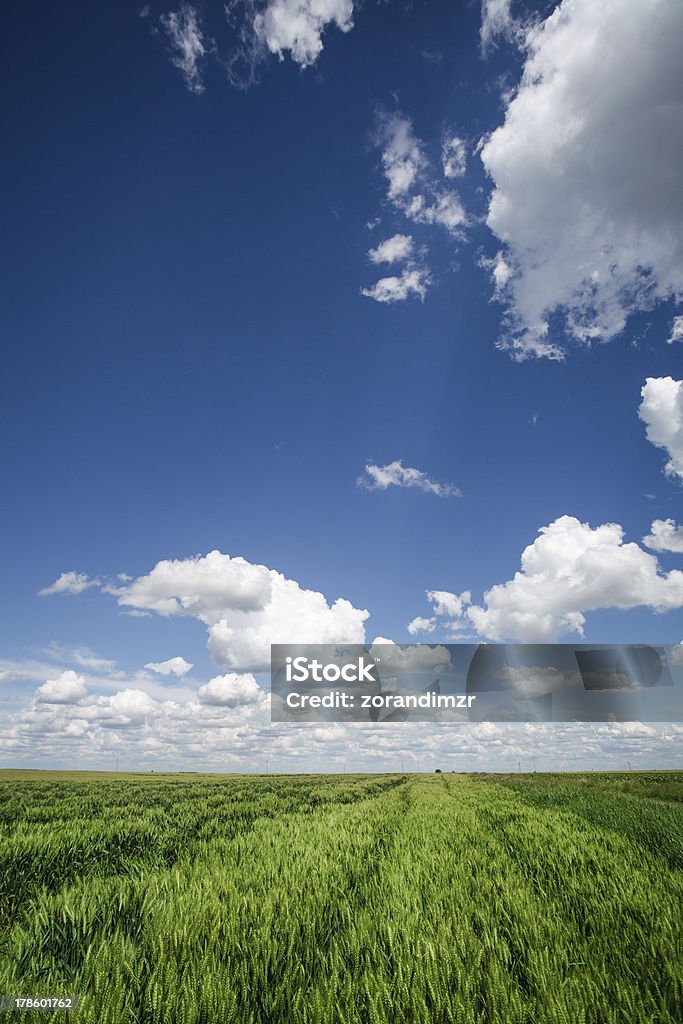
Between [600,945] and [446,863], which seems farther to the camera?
[446,863]

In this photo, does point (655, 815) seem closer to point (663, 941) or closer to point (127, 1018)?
point (663, 941)

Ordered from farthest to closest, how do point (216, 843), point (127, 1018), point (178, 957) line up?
point (216, 843) → point (178, 957) → point (127, 1018)

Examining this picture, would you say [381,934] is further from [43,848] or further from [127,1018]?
[43,848]

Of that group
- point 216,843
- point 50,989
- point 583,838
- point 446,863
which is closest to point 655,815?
point 583,838

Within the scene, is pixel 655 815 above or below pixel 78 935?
below

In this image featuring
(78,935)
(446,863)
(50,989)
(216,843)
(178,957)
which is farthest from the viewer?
(216,843)

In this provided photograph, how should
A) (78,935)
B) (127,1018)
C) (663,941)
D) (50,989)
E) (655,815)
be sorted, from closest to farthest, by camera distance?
(127,1018) < (50,989) < (663,941) < (78,935) < (655,815)

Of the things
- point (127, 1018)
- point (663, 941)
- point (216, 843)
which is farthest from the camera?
point (216, 843)

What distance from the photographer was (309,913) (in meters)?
4.16

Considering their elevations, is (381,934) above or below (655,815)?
above

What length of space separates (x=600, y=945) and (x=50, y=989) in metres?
3.49

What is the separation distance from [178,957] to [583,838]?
7.42 m

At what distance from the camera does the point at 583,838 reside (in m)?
8.22

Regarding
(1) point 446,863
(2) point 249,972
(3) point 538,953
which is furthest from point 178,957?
(1) point 446,863
